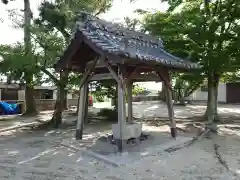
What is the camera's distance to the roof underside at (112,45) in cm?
652

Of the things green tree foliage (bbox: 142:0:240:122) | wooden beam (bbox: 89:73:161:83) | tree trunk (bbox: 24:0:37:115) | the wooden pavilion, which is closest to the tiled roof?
the wooden pavilion

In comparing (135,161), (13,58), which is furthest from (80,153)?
(13,58)

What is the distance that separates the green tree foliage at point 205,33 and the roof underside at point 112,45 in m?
2.24

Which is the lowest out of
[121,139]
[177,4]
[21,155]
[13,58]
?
[21,155]

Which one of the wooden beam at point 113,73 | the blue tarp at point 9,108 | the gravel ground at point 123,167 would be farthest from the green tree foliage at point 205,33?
the blue tarp at point 9,108

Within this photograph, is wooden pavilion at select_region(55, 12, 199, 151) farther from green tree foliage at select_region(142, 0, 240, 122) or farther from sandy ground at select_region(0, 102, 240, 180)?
green tree foliage at select_region(142, 0, 240, 122)

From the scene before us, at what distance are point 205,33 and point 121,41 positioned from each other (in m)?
4.39

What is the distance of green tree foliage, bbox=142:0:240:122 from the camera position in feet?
33.9

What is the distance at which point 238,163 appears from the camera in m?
6.01

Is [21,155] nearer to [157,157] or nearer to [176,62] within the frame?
[157,157]

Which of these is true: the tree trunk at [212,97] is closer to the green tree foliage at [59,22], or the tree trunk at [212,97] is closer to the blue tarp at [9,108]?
the green tree foliage at [59,22]

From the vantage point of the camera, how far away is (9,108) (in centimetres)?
2002

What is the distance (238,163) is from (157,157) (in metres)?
1.79

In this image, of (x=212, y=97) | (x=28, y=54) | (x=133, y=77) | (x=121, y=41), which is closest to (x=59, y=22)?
(x=28, y=54)
